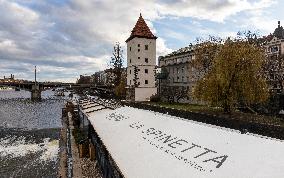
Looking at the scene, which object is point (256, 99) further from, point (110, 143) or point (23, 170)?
point (110, 143)

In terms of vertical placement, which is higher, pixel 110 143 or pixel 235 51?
pixel 235 51

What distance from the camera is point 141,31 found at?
74812mm

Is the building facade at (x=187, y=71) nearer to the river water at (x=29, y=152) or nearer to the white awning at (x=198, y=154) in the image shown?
the river water at (x=29, y=152)

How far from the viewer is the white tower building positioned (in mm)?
72750

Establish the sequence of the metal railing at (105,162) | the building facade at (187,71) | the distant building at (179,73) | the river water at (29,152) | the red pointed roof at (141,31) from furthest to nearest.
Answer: the red pointed roof at (141,31), the distant building at (179,73), the building facade at (187,71), the river water at (29,152), the metal railing at (105,162)

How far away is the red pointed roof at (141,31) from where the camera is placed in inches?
2896

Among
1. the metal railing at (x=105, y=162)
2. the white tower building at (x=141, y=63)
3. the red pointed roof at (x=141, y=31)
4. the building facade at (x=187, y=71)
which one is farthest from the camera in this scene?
the red pointed roof at (x=141, y=31)

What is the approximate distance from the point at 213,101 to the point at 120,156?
30222mm

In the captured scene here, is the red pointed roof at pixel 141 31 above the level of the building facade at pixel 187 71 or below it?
above

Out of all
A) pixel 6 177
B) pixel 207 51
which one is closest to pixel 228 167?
pixel 6 177

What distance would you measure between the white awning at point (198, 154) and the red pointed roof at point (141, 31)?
65.8m

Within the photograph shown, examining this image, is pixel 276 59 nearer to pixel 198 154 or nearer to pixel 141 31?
pixel 141 31

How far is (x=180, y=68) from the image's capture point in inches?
3024

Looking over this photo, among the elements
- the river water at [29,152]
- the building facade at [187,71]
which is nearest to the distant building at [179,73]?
the building facade at [187,71]
